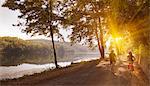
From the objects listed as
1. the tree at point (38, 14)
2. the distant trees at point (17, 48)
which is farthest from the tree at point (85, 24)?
the distant trees at point (17, 48)

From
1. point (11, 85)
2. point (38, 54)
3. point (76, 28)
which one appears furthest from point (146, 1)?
point (38, 54)

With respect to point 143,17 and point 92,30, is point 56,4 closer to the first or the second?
point 92,30

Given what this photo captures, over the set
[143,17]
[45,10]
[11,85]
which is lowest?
[11,85]

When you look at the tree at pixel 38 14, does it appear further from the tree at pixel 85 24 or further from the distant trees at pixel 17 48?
the distant trees at pixel 17 48

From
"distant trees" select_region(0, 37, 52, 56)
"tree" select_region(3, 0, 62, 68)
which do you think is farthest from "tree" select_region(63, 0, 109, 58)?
"distant trees" select_region(0, 37, 52, 56)

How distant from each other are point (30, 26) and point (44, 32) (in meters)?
2.05

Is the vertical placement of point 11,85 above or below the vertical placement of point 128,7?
below

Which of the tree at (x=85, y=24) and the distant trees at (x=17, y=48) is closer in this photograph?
the tree at (x=85, y=24)

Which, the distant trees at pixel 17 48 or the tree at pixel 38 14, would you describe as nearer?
the tree at pixel 38 14

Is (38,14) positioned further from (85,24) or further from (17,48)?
(17,48)

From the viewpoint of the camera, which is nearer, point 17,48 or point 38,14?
point 38,14

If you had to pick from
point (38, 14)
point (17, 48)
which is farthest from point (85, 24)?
point (17, 48)

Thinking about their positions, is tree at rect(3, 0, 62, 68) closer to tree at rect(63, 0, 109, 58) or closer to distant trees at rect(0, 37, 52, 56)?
tree at rect(63, 0, 109, 58)

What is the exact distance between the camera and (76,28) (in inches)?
2103
